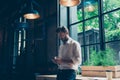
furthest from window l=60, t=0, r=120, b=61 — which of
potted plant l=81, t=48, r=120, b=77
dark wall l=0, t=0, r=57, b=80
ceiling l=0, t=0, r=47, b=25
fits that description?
ceiling l=0, t=0, r=47, b=25

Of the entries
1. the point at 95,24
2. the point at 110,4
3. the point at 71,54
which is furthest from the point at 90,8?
the point at 71,54

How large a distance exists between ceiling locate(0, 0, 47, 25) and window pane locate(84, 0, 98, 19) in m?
3.23

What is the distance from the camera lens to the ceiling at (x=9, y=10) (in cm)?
865

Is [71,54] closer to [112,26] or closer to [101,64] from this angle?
[101,64]

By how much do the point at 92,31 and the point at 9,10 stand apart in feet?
19.7

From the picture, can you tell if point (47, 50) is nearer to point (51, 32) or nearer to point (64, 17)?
point (51, 32)

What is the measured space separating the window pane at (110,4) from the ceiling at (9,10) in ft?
12.8

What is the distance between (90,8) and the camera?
16.8 feet

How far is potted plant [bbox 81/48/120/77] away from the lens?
12.8 feet

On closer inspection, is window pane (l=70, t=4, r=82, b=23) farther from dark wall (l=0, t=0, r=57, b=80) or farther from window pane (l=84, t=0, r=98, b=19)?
dark wall (l=0, t=0, r=57, b=80)

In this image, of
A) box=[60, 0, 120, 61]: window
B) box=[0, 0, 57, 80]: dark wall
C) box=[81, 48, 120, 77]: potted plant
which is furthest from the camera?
box=[0, 0, 57, 80]: dark wall

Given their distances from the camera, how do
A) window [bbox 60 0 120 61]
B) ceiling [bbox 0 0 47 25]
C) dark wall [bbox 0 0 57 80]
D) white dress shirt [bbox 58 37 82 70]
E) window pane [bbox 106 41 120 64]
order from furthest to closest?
1. ceiling [bbox 0 0 47 25]
2. dark wall [bbox 0 0 57 80]
3. window [bbox 60 0 120 61]
4. window pane [bbox 106 41 120 64]
5. white dress shirt [bbox 58 37 82 70]

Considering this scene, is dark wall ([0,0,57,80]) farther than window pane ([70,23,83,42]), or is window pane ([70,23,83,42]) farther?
dark wall ([0,0,57,80])

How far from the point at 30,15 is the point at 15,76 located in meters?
2.41
